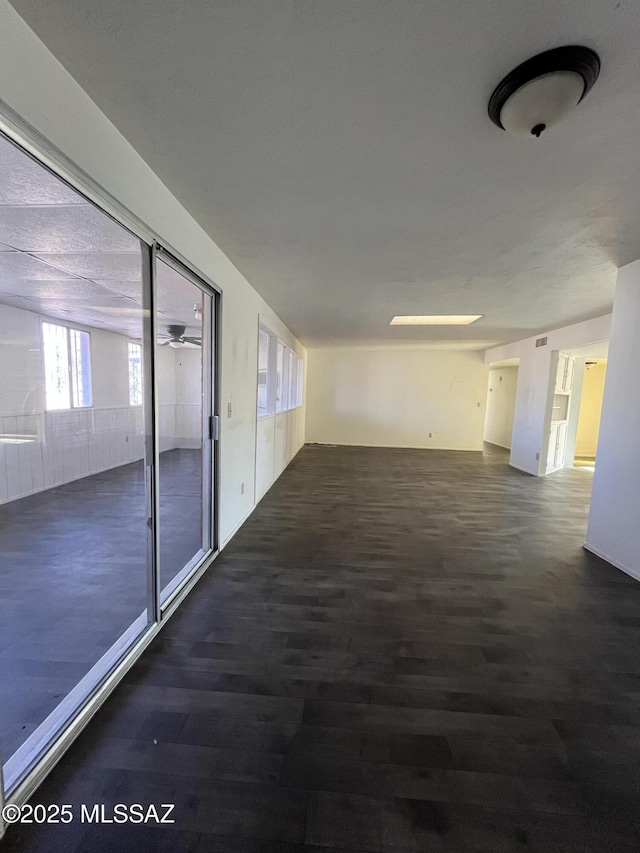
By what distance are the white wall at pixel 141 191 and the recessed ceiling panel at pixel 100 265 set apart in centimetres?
58

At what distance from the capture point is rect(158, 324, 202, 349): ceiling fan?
3236mm

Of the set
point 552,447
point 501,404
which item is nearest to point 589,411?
point 501,404

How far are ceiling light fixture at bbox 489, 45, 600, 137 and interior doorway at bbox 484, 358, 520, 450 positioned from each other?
8735 millimetres

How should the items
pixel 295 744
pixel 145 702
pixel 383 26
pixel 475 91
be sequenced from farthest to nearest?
pixel 145 702 → pixel 295 744 → pixel 475 91 → pixel 383 26

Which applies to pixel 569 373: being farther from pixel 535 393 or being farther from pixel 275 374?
pixel 275 374

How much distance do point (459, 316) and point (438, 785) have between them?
5016mm

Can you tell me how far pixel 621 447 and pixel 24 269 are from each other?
200 inches

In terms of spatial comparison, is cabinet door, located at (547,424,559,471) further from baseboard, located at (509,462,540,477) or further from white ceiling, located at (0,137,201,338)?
white ceiling, located at (0,137,201,338)

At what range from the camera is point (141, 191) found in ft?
5.32

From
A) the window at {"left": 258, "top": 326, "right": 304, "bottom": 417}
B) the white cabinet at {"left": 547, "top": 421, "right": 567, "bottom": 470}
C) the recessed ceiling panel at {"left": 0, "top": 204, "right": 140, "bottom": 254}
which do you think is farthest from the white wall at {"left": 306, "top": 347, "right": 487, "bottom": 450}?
the recessed ceiling panel at {"left": 0, "top": 204, "right": 140, "bottom": 254}

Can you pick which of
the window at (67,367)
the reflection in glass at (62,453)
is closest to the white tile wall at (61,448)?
the reflection in glass at (62,453)

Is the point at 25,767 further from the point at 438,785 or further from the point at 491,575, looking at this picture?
the point at 491,575

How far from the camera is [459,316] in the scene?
5012 mm

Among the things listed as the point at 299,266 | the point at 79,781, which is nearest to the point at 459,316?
the point at 299,266
